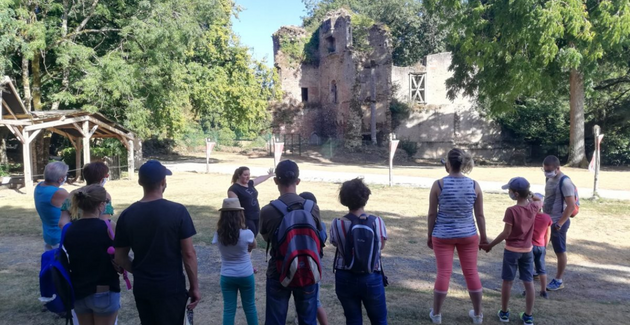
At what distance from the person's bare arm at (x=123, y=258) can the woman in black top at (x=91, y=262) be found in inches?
6.2

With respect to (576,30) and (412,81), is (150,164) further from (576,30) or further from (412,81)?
(412,81)

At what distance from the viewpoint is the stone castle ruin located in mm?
33438

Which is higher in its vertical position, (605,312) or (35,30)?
(35,30)

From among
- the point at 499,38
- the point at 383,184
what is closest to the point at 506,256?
the point at 383,184

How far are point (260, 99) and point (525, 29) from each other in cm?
1626

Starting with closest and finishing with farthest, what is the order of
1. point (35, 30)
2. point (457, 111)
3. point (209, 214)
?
point (209, 214), point (35, 30), point (457, 111)

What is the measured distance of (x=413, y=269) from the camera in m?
6.41

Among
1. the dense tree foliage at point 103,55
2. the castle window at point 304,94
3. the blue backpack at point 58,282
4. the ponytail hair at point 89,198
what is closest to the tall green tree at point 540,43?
the dense tree foliage at point 103,55

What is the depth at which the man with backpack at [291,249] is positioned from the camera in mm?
2961

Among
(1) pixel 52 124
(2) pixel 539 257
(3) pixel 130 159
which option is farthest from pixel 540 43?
(1) pixel 52 124

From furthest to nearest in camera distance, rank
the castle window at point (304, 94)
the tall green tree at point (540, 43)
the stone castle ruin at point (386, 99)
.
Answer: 1. the castle window at point (304, 94)
2. the stone castle ruin at point (386, 99)
3. the tall green tree at point (540, 43)

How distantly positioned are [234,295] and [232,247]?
1.34 feet

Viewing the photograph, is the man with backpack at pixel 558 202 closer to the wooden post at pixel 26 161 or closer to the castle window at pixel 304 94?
the wooden post at pixel 26 161

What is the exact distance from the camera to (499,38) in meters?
22.7
